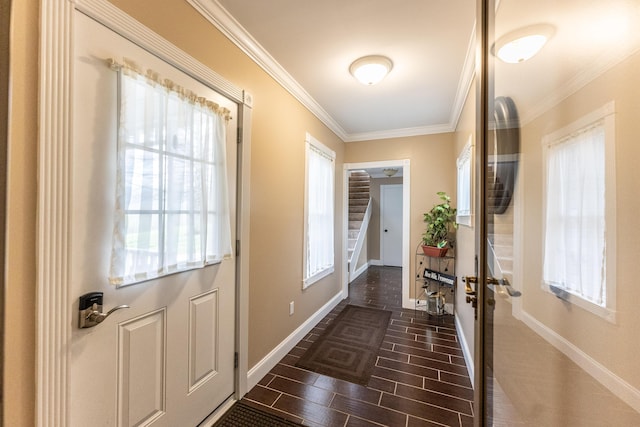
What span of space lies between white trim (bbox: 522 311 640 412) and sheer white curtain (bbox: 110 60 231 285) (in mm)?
1564

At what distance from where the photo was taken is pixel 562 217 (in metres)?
0.68

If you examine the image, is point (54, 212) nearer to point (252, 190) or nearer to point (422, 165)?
point (252, 190)

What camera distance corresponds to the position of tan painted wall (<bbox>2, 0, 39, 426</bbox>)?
32.1 inches

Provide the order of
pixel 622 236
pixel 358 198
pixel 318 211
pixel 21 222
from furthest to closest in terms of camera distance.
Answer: pixel 358 198 < pixel 318 211 < pixel 21 222 < pixel 622 236

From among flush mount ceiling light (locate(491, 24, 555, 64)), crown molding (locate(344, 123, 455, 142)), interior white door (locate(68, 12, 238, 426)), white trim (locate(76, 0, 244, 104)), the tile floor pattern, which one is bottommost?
the tile floor pattern

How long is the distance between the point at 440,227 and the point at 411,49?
219 centimetres

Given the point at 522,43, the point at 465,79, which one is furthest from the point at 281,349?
the point at 465,79

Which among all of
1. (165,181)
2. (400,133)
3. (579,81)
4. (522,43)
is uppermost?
(400,133)

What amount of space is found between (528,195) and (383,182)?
5.96m

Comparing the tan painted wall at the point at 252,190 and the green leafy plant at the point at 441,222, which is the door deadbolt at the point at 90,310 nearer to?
the tan painted wall at the point at 252,190

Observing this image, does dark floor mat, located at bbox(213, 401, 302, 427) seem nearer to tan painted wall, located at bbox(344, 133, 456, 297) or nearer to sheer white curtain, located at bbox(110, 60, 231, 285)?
sheer white curtain, located at bbox(110, 60, 231, 285)

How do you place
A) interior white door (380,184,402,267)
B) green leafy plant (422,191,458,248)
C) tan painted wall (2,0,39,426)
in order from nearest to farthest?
1. tan painted wall (2,0,39,426)
2. green leafy plant (422,191,458,248)
3. interior white door (380,184,402,267)

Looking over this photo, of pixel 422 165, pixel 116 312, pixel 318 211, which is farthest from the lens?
pixel 422 165

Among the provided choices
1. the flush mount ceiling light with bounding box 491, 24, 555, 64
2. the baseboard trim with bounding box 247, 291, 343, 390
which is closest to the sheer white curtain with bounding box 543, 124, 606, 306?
the flush mount ceiling light with bounding box 491, 24, 555, 64
